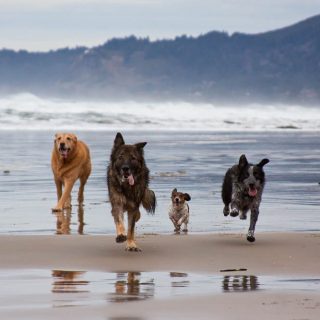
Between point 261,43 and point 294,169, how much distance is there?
458 ft

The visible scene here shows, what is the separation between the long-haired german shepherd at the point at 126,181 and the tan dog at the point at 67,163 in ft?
13.0

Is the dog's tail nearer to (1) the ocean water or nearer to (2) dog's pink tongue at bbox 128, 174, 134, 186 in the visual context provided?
(2) dog's pink tongue at bbox 128, 174, 134, 186

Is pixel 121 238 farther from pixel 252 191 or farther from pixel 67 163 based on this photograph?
pixel 67 163

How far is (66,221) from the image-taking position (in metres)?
12.4

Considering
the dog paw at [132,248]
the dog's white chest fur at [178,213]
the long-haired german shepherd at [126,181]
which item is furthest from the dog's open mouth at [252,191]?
the dog paw at [132,248]

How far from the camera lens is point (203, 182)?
1752 centimetres

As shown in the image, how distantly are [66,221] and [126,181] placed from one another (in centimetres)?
251

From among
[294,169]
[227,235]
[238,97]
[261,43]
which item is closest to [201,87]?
[238,97]

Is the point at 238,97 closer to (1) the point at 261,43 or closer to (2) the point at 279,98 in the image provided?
(2) the point at 279,98

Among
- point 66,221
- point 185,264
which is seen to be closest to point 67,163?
point 66,221

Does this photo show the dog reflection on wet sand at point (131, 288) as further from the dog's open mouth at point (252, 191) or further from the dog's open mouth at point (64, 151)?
the dog's open mouth at point (64, 151)

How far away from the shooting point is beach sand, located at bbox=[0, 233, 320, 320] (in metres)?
6.38

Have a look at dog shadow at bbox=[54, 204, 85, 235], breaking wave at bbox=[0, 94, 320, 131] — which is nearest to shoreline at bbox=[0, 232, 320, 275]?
dog shadow at bbox=[54, 204, 85, 235]

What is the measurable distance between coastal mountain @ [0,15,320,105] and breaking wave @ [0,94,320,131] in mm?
55200
